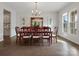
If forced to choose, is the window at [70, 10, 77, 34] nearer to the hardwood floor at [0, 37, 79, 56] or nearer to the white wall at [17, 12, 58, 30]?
the hardwood floor at [0, 37, 79, 56]

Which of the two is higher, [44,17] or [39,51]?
[44,17]

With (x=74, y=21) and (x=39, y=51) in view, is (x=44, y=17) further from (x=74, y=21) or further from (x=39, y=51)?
(x=39, y=51)

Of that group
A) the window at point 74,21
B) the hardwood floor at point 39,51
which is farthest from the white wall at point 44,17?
the hardwood floor at point 39,51

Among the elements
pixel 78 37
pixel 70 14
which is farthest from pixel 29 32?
pixel 70 14

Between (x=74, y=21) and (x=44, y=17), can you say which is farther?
(x=44, y=17)

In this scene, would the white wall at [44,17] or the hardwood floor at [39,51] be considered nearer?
the hardwood floor at [39,51]

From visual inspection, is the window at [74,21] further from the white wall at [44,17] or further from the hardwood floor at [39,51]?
the white wall at [44,17]

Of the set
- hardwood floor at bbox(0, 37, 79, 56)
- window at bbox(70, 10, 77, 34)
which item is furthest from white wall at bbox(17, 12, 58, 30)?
hardwood floor at bbox(0, 37, 79, 56)

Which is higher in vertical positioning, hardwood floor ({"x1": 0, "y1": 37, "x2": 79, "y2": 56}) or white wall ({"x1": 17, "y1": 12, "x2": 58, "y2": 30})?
white wall ({"x1": 17, "y1": 12, "x2": 58, "y2": 30})

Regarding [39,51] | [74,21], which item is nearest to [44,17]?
[74,21]

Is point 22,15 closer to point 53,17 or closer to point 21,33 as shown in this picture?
point 53,17

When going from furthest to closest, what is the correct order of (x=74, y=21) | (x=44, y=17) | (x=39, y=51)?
(x=44, y=17) → (x=74, y=21) → (x=39, y=51)

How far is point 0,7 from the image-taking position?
7.43 metres

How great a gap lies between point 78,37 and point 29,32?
249 cm
